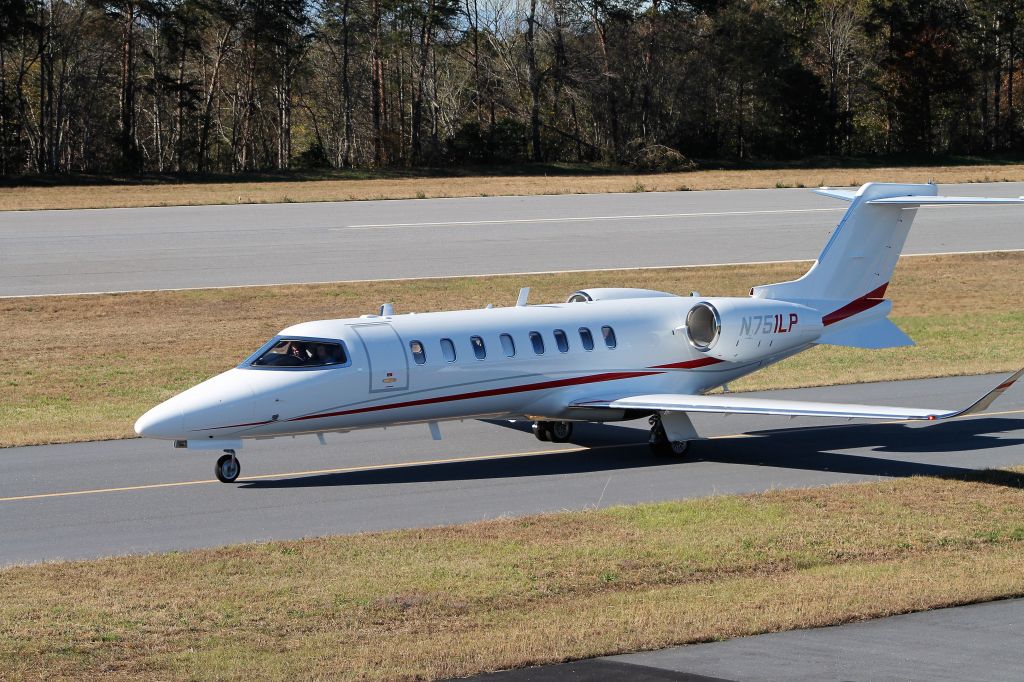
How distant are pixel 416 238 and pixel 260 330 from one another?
11.8 m

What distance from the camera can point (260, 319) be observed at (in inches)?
1297

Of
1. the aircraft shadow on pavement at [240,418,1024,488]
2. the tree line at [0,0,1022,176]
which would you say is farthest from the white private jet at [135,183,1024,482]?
the tree line at [0,0,1022,176]

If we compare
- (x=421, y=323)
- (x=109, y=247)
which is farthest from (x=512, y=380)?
(x=109, y=247)

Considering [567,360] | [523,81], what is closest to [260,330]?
[567,360]

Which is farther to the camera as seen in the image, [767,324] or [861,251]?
[861,251]

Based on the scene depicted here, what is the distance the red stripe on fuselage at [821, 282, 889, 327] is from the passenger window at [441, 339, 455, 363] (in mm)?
7313

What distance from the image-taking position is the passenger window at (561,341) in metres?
20.8

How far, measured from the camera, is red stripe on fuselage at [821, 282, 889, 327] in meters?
23.4

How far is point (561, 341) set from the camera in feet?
68.3

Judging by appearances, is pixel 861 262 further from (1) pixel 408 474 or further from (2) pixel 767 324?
(1) pixel 408 474

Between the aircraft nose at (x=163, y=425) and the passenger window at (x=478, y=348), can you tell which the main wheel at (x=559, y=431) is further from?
the aircraft nose at (x=163, y=425)

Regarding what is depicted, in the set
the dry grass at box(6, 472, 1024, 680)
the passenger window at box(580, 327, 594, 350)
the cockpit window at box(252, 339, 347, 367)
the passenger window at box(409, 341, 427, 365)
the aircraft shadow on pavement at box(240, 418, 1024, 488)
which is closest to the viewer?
the dry grass at box(6, 472, 1024, 680)

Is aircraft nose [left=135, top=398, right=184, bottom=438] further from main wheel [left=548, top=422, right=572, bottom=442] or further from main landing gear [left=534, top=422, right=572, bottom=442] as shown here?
main wheel [left=548, top=422, right=572, bottom=442]

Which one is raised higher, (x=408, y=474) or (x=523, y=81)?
(x=523, y=81)
